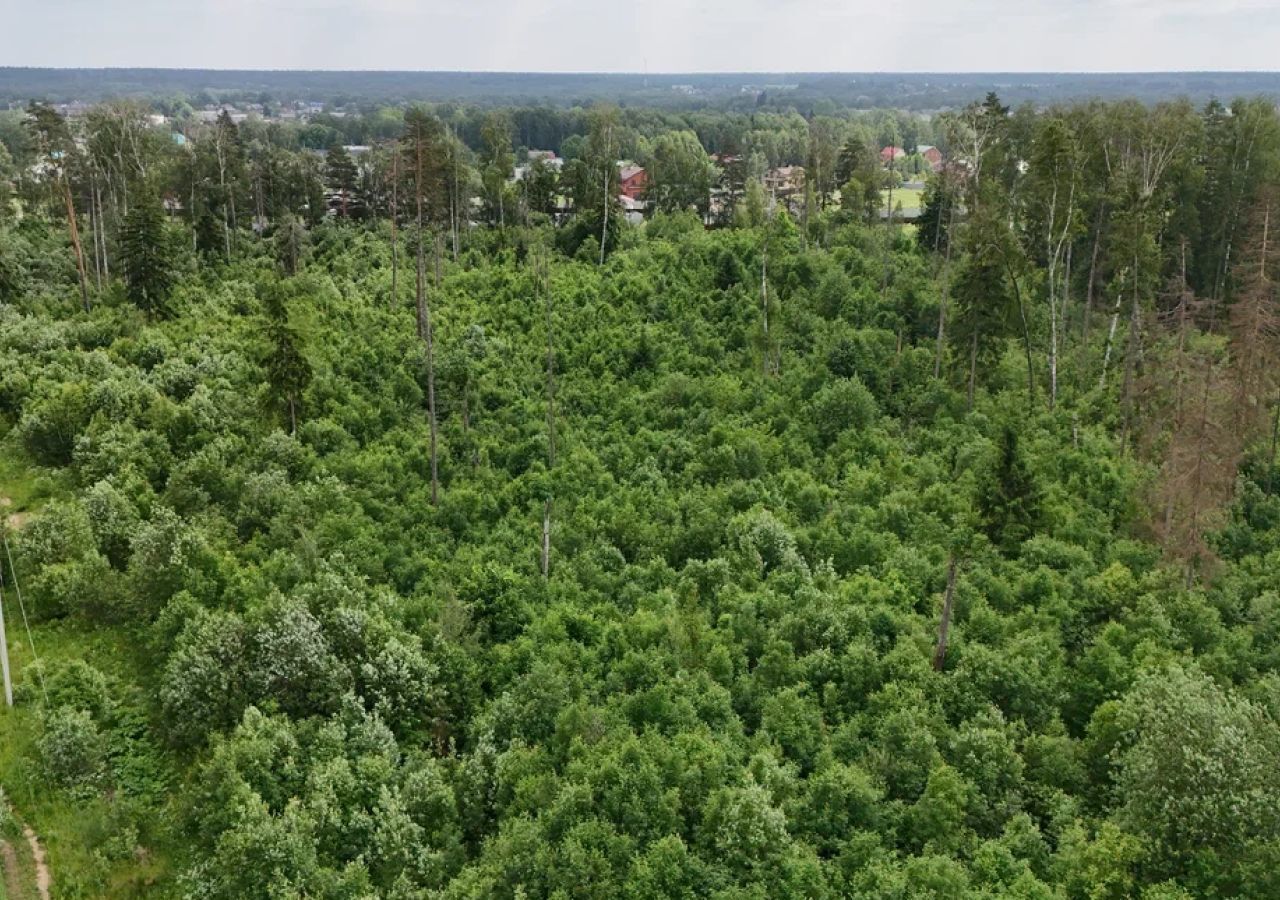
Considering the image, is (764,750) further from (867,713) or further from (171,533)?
(171,533)

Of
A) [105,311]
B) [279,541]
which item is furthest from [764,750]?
[105,311]

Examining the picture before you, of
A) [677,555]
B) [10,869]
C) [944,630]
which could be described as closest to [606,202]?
[677,555]

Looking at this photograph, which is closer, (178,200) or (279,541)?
(279,541)

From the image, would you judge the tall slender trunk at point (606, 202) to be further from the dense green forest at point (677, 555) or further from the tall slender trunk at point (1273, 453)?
the tall slender trunk at point (1273, 453)

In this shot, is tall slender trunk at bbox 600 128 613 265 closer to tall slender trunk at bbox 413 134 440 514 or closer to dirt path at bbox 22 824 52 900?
tall slender trunk at bbox 413 134 440 514

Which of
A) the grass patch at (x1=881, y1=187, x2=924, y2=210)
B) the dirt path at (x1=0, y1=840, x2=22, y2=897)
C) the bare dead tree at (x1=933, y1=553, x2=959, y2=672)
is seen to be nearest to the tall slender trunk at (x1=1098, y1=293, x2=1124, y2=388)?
the bare dead tree at (x1=933, y1=553, x2=959, y2=672)

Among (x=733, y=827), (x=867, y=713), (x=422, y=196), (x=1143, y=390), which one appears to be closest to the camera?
(x=733, y=827)
